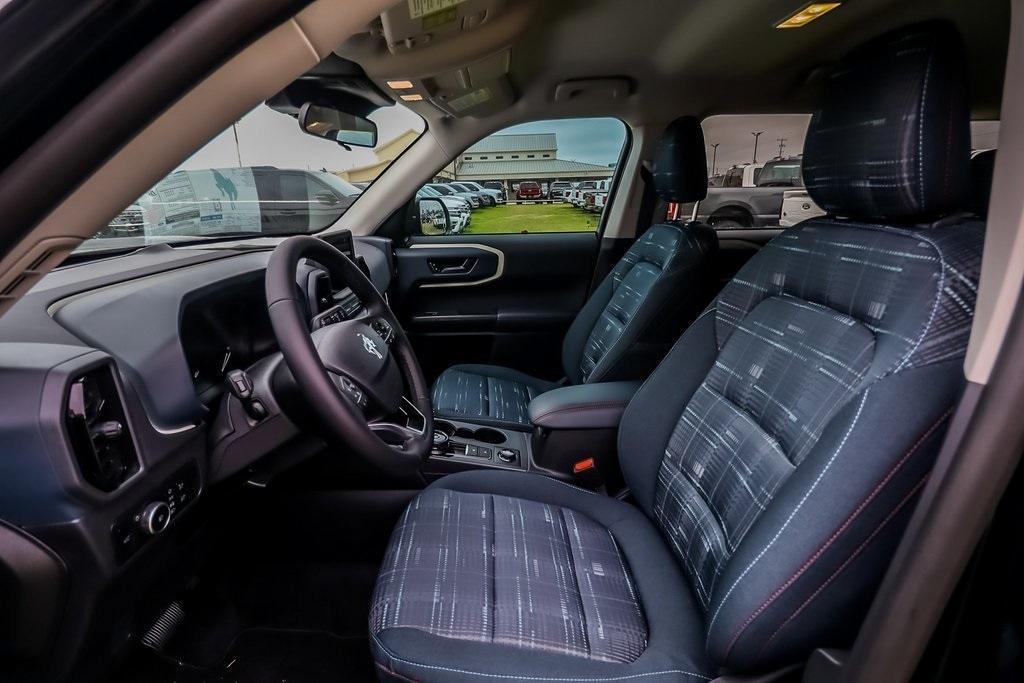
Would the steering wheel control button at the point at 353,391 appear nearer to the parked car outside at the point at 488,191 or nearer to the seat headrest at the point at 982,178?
the seat headrest at the point at 982,178

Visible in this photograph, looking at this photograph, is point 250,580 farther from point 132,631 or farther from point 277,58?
point 277,58

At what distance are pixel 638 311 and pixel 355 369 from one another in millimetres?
1054

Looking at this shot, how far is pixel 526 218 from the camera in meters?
2.95

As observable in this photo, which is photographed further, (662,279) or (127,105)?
(662,279)

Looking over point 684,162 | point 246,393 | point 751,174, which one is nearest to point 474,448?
point 246,393

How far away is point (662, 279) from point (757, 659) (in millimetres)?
1291

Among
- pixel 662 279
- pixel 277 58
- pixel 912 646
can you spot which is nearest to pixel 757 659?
pixel 912 646

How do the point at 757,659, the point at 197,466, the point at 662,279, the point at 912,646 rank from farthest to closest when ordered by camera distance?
the point at 662,279
the point at 197,466
the point at 757,659
the point at 912,646

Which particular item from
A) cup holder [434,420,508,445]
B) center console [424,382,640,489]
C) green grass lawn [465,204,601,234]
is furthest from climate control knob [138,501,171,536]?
green grass lawn [465,204,601,234]

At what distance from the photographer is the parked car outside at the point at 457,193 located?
2779mm

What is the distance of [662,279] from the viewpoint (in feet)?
6.48

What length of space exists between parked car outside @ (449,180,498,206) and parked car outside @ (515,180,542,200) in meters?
0.12

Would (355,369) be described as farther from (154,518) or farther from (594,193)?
(594,193)

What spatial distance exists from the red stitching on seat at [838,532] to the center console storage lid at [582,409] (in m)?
0.80
